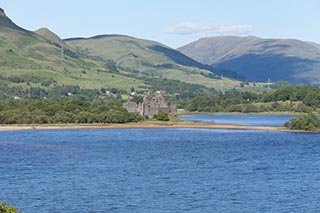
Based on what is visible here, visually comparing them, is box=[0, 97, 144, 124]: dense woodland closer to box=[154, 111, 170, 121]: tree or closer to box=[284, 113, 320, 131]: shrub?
box=[154, 111, 170, 121]: tree

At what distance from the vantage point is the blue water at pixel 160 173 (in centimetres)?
7362

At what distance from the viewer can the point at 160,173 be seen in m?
95.1

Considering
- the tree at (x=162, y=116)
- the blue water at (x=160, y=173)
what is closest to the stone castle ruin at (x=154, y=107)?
the tree at (x=162, y=116)

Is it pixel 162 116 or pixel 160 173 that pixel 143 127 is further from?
pixel 160 173

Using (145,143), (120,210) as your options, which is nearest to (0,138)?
(145,143)

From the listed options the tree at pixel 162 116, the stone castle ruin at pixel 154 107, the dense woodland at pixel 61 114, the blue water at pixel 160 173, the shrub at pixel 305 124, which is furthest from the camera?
the stone castle ruin at pixel 154 107

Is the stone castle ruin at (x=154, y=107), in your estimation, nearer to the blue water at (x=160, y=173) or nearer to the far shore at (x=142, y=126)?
the far shore at (x=142, y=126)

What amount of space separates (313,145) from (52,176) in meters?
55.8

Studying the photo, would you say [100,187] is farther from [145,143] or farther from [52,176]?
[145,143]

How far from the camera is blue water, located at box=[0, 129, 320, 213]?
73.6m

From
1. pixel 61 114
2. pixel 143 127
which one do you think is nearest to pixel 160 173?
pixel 143 127

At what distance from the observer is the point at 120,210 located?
70000mm

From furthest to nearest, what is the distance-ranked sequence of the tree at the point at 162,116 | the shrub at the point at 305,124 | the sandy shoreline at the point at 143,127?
the tree at the point at 162,116
the sandy shoreline at the point at 143,127
the shrub at the point at 305,124

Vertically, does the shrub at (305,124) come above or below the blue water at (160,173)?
above
